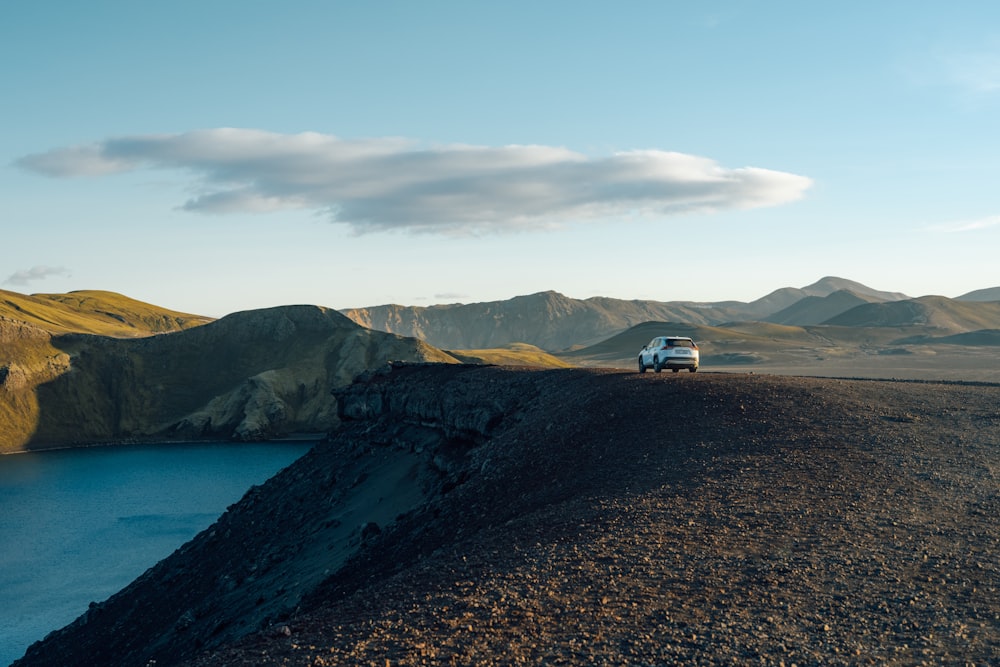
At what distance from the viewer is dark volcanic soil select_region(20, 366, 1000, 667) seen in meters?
10.8

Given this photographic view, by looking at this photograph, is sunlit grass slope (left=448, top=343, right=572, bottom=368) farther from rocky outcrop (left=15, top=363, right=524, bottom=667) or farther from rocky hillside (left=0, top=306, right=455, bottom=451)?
rocky outcrop (left=15, top=363, right=524, bottom=667)

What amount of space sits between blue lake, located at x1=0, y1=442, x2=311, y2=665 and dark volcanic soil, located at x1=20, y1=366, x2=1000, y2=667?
1130 centimetres

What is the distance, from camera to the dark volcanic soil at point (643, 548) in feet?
35.4

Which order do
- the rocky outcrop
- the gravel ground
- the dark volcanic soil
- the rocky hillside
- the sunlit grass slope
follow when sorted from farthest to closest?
the sunlit grass slope < the rocky hillside < the rocky outcrop < the dark volcanic soil < the gravel ground

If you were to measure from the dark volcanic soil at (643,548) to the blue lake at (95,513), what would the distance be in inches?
445

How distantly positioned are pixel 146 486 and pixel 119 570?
35.7 m

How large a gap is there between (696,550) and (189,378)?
142722 millimetres

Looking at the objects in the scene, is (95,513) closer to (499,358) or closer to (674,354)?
(674,354)

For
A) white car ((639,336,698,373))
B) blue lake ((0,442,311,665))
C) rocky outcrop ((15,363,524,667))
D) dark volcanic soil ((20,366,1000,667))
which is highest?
white car ((639,336,698,373))

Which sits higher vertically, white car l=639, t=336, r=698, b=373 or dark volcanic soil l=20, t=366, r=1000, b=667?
white car l=639, t=336, r=698, b=373

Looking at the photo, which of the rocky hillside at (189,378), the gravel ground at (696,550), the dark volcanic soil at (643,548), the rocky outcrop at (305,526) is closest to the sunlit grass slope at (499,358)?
the rocky hillside at (189,378)

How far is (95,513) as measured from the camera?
227 ft

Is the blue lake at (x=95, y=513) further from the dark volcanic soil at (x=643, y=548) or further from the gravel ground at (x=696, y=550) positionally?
the gravel ground at (x=696, y=550)

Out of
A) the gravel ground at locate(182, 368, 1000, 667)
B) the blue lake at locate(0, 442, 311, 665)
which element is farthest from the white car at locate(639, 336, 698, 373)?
the blue lake at locate(0, 442, 311, 665)
